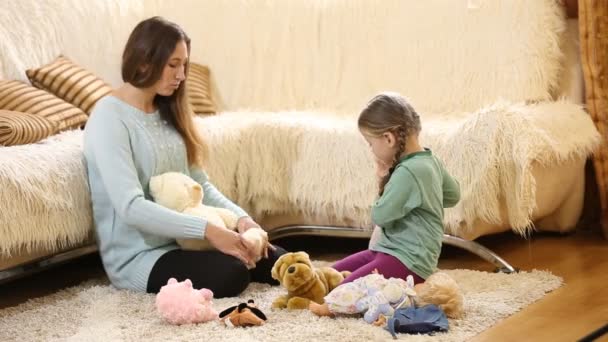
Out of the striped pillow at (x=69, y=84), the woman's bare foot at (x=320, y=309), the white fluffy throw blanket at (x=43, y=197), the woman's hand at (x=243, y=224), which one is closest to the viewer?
the woman's bare foot at (x=320, y=309)

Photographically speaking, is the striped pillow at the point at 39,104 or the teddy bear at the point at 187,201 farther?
the striped pillow at the point at 39,104

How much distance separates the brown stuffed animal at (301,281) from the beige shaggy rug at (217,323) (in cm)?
4

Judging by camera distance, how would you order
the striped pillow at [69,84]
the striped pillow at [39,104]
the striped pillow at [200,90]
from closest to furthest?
1. the striped pillow at [39,104]
2. the striped pillow at [69,84]
3. the striped pillow at [200,90]

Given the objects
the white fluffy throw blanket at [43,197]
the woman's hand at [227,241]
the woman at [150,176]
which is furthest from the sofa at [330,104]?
the woman's hand at [227,241]

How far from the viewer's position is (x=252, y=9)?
11.2 feet

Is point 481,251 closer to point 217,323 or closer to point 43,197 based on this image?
point 217,323

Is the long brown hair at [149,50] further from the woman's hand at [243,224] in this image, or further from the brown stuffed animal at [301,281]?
the brown stuffed animal at [301,281]

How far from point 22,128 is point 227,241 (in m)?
0.68

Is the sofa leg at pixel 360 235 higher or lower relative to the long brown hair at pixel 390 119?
lower

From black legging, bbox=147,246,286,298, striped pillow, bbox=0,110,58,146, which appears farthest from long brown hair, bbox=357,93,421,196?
striped pillow, bbox=0,110,58,146

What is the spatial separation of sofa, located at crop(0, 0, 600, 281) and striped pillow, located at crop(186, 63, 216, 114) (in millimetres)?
38

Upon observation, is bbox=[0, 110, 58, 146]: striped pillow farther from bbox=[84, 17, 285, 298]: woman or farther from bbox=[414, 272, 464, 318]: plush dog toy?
bbox=[414, 272, 464, 318]: plush dog toy

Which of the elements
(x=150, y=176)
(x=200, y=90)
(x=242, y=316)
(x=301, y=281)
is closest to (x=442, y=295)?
(x=301, y=281)

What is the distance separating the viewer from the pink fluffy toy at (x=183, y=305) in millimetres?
2057
